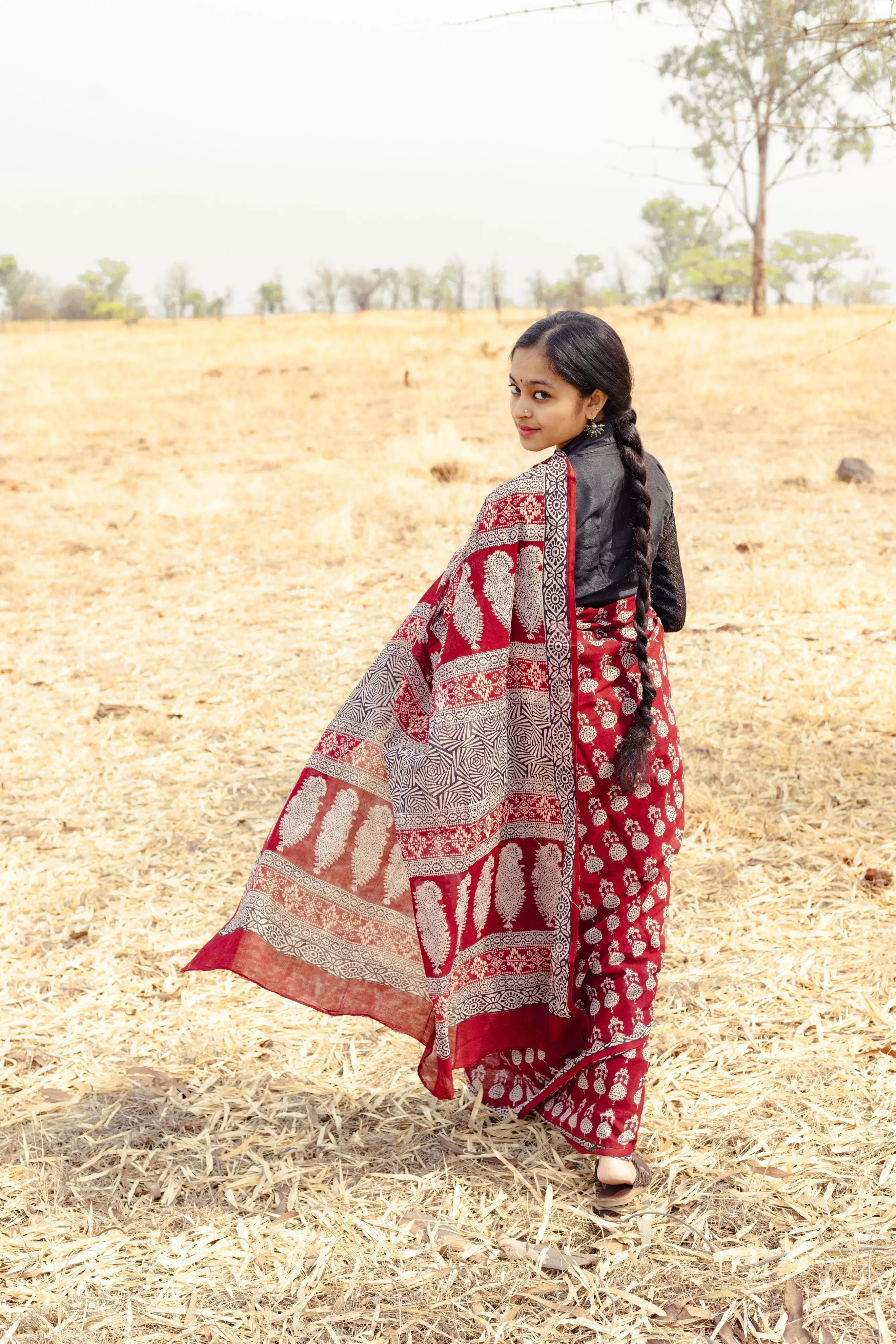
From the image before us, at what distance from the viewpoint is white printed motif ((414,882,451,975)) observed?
7.55 ft

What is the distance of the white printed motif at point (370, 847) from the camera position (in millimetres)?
2496

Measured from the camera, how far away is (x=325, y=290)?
202 ft

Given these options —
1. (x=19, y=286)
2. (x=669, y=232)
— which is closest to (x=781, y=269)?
(x=669, y=232)

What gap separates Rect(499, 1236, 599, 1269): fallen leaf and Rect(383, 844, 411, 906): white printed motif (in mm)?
721

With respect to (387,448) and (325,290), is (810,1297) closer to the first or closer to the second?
(387,448)

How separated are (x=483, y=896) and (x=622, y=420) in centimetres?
100

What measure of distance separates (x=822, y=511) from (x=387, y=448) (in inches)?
185

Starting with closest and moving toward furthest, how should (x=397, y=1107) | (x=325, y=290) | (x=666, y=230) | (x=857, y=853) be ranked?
(x=397, y=1107) → (x=857, y=853) → (x=666, y=230) → (x=325, y=290)

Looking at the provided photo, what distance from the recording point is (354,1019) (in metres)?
3.27

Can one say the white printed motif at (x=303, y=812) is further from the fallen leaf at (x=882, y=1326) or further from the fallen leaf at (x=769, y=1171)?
the fallen leaf at (x=882, y=1326)

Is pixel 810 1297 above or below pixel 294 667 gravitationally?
below

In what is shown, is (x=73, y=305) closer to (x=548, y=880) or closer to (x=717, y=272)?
(x=717, y=272)

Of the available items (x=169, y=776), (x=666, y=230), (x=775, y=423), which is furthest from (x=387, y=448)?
(x=666, y=230)

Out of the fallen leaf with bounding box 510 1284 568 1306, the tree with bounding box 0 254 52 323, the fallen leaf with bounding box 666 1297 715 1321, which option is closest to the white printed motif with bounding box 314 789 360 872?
the fallen leaf with bounding box 510 1284 568 1306
